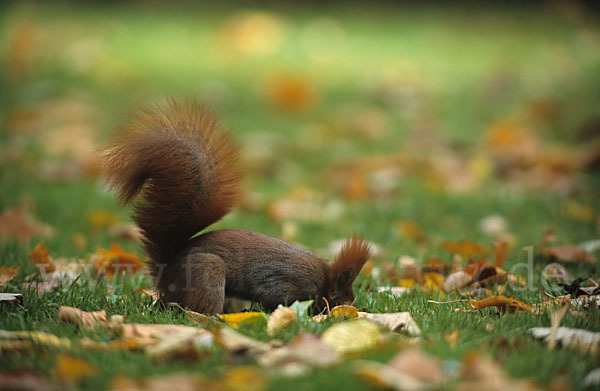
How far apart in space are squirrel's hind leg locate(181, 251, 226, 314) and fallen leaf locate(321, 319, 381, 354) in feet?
1.84

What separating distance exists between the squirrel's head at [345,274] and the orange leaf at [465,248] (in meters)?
1.04

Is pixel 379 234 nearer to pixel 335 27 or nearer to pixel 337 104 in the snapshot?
pixel 337 104

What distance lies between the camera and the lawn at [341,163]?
1.98 meters

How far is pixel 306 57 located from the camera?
9422 millimetres

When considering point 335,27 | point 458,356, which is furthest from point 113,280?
point 335,27

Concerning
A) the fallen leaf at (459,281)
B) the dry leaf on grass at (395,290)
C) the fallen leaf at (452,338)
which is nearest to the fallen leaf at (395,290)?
the dry leaf on grass at (395,290)

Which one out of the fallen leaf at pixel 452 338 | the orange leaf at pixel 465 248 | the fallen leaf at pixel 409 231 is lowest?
the fallen leaf at pixel 452 338

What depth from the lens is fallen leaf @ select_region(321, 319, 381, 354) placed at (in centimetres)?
198

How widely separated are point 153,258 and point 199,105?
681 millimetres

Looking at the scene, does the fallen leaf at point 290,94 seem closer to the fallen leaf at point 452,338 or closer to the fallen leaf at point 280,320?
the fallen leaf at point 280,320

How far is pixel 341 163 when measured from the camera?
6.01 metres

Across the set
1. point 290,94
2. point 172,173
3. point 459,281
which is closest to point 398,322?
point 459,281

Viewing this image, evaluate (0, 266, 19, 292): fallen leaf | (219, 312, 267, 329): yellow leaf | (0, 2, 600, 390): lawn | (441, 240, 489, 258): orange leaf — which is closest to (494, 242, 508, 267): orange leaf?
(0, 2, 600, 390): lawn

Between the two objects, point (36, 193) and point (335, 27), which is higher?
point (335, 27)
